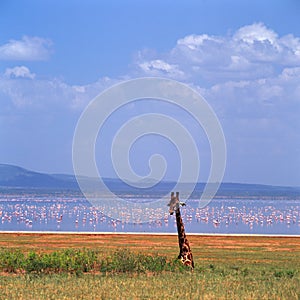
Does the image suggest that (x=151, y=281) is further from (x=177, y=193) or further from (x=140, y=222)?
(x=140, y=222)

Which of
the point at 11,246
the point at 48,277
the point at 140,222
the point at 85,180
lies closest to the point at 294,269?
the point at 48,277

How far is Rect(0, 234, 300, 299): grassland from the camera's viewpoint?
56.1 feet

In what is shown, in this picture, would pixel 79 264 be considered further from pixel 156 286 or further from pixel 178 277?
pixel 156 286

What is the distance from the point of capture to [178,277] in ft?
66.4

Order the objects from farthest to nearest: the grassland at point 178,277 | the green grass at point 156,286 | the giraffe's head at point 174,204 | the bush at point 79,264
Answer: the giraffe's head at point 174,204 → the bush at point 79,264 → the grassland at point 178,277 → the green grass at point 156,286

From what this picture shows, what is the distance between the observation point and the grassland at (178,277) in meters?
17.1

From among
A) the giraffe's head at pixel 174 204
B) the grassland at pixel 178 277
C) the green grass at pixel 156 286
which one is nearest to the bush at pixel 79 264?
the grassland at pixel 178 277

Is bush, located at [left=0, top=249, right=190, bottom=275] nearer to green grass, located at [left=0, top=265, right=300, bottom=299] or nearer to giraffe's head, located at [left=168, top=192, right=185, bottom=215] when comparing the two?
green grass, located at [left=0, top=265, right=300, bottom=299]

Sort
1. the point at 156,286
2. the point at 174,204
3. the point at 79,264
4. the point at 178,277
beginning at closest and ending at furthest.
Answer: the point at 156,286 → the point at 178,277 → the point at 79,264 → the point at 174,204

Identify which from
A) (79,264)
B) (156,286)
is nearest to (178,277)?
(156,286)

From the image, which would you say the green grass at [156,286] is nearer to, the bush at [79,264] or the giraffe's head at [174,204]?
the bush at [79,264]

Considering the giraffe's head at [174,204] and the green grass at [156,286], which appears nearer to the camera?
the green grass at [156,286]

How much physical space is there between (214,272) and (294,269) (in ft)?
8.28

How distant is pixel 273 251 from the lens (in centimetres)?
2947
